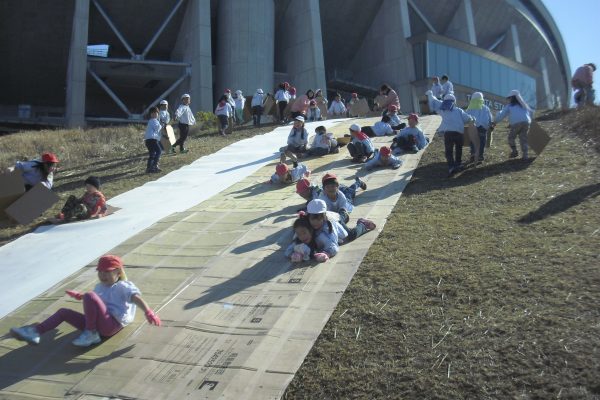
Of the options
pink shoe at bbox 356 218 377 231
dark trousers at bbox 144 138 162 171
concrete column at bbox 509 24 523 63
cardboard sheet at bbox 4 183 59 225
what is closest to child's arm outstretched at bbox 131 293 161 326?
pink shoe at bbox 356 218 377 231

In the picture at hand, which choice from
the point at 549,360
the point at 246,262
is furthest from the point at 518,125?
the point at 549,360

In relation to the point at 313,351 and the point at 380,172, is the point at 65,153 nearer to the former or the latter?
the point at 380,172

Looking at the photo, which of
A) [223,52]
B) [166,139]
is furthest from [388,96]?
[223,52]

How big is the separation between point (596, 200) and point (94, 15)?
33.4 meters

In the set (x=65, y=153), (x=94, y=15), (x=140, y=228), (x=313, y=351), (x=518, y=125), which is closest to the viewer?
(x=313, y=351)

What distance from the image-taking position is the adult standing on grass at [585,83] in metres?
17.8

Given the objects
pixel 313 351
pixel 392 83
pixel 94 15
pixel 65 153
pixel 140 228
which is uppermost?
pixel 94 15

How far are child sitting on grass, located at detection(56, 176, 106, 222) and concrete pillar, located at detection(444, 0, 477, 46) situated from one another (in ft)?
134

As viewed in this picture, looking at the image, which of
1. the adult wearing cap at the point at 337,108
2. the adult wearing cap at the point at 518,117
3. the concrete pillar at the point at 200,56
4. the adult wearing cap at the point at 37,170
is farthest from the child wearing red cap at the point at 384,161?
the concrete pillar at the point at 200,56

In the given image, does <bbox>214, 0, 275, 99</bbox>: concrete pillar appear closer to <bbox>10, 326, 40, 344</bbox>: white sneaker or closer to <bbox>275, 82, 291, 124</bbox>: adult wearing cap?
<bbox>275, 82, 291, 124</bbox>: adult wearing cap

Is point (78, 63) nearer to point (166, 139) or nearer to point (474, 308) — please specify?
point (166, 139)

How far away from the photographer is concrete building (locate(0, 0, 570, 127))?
3416 centimetres

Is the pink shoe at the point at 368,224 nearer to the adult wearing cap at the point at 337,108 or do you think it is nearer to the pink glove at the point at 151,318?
the pink glove at the point at 151,318

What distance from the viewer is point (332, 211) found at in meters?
8.85
